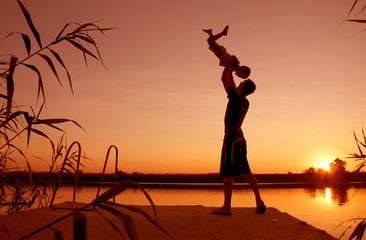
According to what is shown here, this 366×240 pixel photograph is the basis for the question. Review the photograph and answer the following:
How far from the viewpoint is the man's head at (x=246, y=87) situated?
478cm

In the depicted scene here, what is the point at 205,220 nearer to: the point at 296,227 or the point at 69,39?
the point at 296,227

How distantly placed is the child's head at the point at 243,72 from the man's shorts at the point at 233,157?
81 centimetres

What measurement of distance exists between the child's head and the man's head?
3.2 inches

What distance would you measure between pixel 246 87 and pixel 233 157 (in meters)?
0.97

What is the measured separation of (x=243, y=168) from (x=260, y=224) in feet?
3.29

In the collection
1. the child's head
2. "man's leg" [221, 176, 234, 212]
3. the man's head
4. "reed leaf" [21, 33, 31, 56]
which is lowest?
"man's leg" [221, 176, 234, 212]

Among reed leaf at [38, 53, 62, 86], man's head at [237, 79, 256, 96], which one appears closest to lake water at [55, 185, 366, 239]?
man's head at [237, 79, 256, 96]

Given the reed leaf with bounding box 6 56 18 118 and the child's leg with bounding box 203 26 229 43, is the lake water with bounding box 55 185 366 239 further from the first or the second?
the reed leaf with bounding box 6 56 18 118

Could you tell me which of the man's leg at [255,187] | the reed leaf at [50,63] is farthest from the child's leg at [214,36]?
the reed leaf at [50,63]

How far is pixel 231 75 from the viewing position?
4.74 metres

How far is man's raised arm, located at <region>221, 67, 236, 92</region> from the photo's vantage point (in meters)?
4.69

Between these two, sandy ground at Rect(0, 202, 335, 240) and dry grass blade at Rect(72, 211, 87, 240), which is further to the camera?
sandy ground at Rect(0, 202, 335, 240)

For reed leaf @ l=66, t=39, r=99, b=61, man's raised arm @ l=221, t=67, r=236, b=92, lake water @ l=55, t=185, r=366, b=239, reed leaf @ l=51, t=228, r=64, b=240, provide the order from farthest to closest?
1. lake water @ l=55, t=185, r=366, b=239
2. man's raised arm @ l=221, t=67, r=236, b=92
3. reed leaf @ l=66, t=39, r=99, b=61
4. reed leaf @ l=51, t=228, r=64, b=240

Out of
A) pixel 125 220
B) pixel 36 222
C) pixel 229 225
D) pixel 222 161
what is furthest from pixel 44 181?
pixel 125 220
